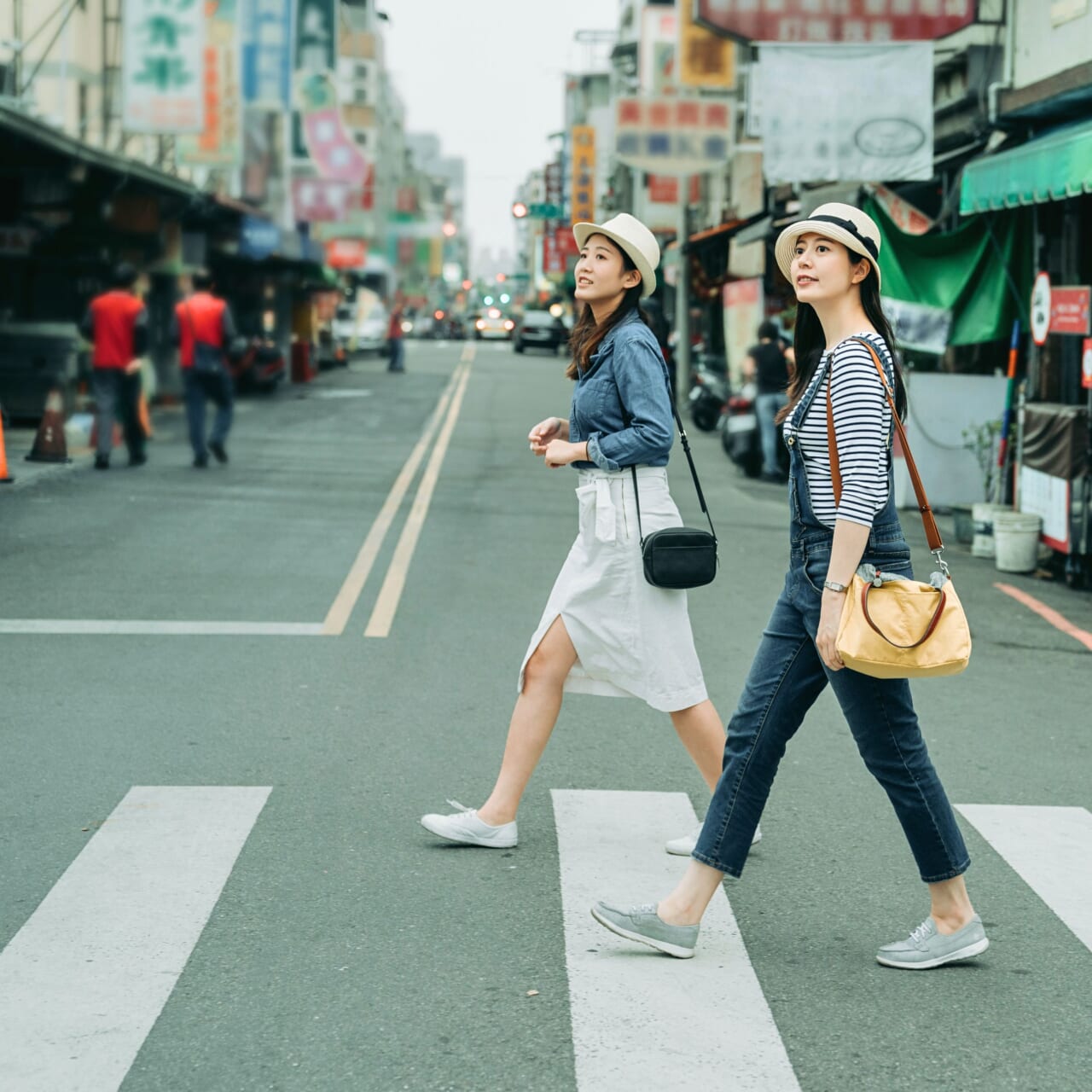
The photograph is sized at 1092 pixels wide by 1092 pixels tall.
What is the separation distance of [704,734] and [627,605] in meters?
0.47

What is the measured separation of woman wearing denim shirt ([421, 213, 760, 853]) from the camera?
5078 mm

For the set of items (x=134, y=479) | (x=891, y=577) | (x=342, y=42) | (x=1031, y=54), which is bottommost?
(x=134, y=479)

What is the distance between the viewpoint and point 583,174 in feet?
232

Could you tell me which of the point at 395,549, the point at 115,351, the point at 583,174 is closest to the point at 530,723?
the point at 395,549

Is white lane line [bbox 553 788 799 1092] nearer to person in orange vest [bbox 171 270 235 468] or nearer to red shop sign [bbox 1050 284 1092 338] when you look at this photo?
red shop sign [bbox 1050 284 1092 338]

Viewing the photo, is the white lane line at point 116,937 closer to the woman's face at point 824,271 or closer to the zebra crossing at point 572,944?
the zebra crossing at point 572,944

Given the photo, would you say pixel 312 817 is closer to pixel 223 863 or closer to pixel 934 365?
pixel 223 863

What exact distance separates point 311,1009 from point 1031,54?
12.9 metres

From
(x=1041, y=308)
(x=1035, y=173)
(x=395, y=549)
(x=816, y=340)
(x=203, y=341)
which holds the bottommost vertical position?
(x=395, y=549)

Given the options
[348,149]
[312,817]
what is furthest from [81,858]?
[348,149]

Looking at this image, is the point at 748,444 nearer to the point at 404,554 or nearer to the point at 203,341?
the point at 203,341

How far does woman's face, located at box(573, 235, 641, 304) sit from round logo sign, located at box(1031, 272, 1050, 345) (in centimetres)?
767

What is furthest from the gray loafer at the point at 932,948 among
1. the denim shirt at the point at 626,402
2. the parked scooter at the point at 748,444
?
the parked scooter at the point at 748,444

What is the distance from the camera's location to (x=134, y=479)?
16.6 meters
